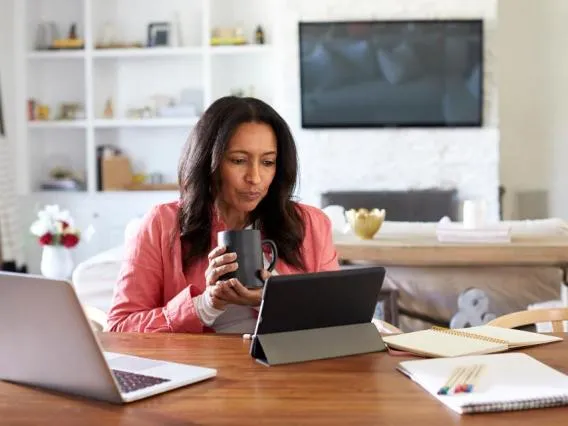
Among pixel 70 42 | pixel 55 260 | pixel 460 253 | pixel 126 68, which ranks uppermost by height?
pixel 70 42

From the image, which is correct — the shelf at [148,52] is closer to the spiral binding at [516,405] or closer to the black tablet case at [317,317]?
the black tablet case at [317,317]

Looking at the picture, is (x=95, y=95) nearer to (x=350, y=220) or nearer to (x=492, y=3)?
(x=492, y=3)

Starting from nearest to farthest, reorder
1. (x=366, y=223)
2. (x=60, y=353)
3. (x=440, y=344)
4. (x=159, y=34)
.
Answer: (x=60, y=353), (x=440, y=344), (x=366, y=223), (x=159, y=34)

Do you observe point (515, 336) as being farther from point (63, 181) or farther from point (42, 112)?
point (42, 112)

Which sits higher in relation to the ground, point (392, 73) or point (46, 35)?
point (46, 35)

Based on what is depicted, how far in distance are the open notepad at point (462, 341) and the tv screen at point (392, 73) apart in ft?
15.0

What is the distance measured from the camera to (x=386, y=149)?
6.32m

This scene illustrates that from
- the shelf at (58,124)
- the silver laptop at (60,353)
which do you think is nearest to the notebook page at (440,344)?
the silver laptop at (60,353)

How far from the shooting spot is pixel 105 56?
6645 millimetres

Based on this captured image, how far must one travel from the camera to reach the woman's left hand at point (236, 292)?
5.84 ft

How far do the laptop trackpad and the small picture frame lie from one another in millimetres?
5243

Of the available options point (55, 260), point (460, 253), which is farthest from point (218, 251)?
point (55, 260)

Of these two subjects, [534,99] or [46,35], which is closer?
[534,99]

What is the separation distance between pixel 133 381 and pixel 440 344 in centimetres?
56
